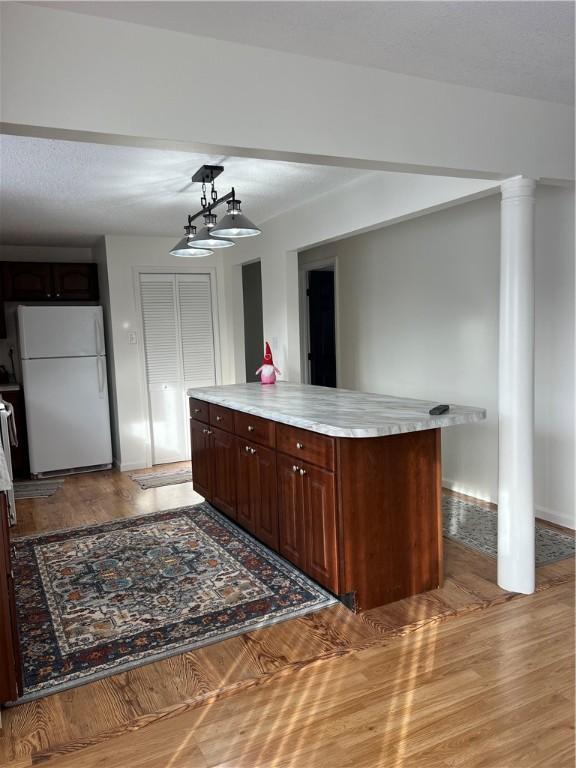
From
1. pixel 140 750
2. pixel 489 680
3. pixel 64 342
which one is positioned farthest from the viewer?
pixel 64 342

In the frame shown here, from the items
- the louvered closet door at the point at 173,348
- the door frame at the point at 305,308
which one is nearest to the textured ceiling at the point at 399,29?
the door frame at the point at 305,308

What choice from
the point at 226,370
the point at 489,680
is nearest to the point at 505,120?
the point at 489,680

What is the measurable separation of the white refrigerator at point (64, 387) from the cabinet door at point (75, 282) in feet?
1.24

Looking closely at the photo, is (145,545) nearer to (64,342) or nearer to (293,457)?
(293,457)

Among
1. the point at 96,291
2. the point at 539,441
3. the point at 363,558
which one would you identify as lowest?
the point at 363,558

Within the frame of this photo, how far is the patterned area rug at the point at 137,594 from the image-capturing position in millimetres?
2527

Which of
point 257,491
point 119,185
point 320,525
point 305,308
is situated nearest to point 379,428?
point 320,525

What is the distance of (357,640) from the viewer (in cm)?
255

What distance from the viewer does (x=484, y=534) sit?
3.70 metres

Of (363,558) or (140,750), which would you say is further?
(363,558)

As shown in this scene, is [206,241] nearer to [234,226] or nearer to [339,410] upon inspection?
[234,226]

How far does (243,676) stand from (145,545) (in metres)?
1.59

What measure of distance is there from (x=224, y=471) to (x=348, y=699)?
2018mm

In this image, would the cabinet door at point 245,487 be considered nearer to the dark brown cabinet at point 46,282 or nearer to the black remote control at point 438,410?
the black remote control at point 438,410
